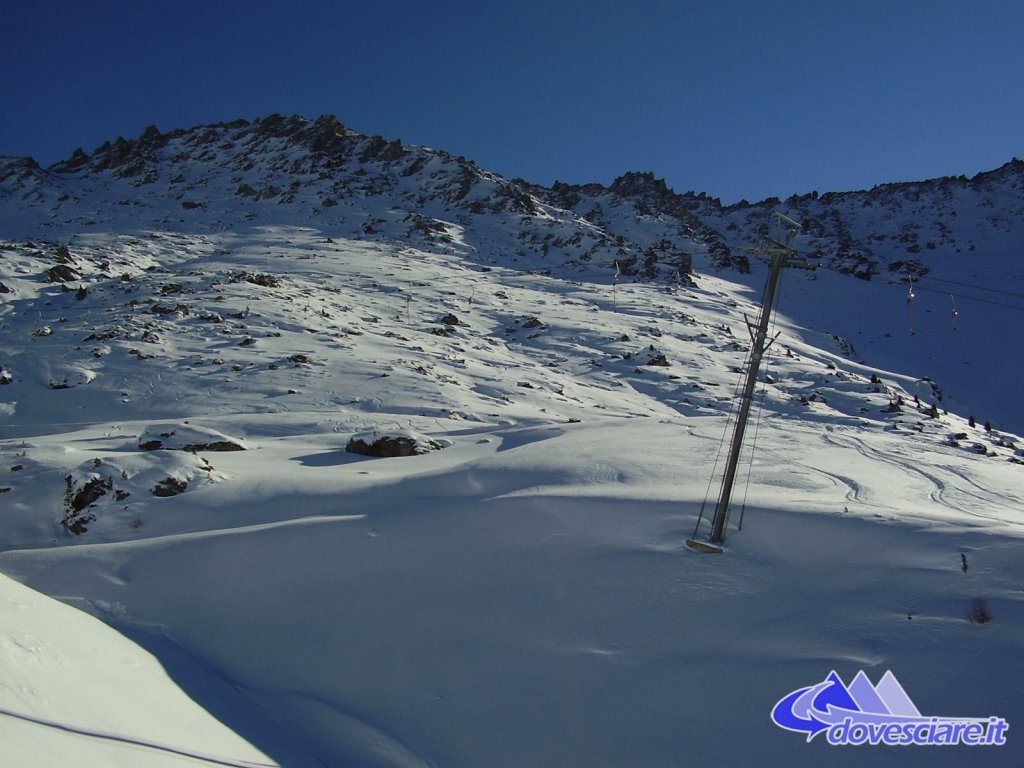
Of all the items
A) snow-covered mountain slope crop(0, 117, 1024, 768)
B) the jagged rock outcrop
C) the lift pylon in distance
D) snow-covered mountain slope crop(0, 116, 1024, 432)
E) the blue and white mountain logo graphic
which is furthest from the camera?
the jagged rock outcrop

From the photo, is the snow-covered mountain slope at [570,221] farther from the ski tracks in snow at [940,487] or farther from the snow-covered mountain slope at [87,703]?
the snow-covered mountain slope at [87,703]

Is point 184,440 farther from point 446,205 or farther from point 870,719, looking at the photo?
point 446,205

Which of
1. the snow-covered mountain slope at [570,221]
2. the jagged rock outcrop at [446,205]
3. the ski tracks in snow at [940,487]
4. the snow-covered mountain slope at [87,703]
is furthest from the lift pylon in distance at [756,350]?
the jagged rock outcrop at [446,205]

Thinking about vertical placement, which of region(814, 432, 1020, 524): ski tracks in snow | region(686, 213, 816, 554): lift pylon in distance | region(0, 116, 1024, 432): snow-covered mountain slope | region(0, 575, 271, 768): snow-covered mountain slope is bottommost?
region(0, 575, 271, 768): snow-covered mountain slope

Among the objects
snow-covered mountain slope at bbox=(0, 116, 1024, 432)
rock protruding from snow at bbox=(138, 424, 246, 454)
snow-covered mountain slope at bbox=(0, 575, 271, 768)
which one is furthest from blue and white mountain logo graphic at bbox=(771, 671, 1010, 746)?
snow-covered mountain slope at bbox=(0, 116, 1024, 432)

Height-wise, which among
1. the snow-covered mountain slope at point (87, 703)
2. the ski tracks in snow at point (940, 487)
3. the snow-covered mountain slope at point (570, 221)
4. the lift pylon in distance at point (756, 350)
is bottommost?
the snow-covered mountain slope at point (87, 703)

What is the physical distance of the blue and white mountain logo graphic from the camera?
4051mm

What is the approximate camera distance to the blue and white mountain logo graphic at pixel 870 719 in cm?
405

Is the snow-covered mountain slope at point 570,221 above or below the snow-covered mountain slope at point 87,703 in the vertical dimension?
above

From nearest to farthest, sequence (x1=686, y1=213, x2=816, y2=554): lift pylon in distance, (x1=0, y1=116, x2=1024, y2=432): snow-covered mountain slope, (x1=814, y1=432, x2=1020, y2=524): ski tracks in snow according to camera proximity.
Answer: (x1=686, y1=213, x2=816, y2=554): lift pylon in distance < (x1=814, y1=432, x2=1020, y2=524): ski tracks in snow < (x1=0, y1=116, x2=1024, y2=432): snow-covered mountain slope

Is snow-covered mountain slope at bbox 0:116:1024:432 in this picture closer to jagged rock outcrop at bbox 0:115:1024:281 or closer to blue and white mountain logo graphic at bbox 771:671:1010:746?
jagged rock outcrop at bbox 0:115:1024:281

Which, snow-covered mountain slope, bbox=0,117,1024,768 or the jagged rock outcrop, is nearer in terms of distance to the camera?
snow-covered mountain slope, bbox=0,117,1024,768

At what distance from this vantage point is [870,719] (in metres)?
4.35

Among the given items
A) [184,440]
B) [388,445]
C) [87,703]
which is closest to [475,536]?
[87,703]
